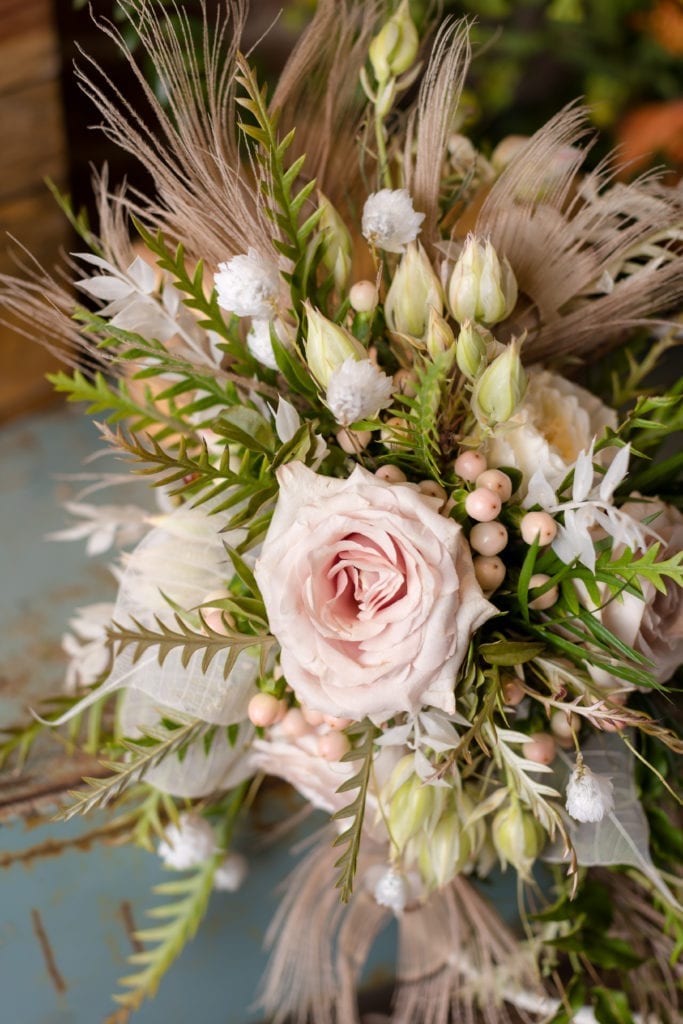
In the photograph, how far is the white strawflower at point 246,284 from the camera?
518 mm

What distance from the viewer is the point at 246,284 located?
0.52m

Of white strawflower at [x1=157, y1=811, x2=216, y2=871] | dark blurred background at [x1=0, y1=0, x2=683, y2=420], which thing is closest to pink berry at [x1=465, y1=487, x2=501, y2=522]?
white strawflower at [x1=157, y1=811, x2=216, y2=871]

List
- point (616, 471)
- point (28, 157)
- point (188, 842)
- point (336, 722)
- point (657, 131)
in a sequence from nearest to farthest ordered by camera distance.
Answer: point (616, 471) < point (336, 722) < point (188, 842) < point (28, 157) < point (657, 131)

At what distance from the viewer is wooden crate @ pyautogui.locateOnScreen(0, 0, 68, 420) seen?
3.31ft

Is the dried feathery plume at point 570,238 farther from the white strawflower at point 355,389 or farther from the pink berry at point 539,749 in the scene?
the pink berry at point 539,749

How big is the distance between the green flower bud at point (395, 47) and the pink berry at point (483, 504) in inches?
11.7

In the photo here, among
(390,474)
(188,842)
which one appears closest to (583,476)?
(390,474)

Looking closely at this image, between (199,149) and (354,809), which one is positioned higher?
(199,149)

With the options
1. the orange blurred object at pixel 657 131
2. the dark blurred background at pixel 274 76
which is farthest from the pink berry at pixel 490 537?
the orange blurred object at pixel 657 131

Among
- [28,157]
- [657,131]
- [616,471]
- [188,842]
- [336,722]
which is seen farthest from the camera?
[657,131]

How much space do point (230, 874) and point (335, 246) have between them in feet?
1.65

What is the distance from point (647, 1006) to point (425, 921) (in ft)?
0.58

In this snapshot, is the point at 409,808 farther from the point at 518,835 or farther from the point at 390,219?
the point at 390,219

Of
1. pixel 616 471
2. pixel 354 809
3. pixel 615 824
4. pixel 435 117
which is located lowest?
pixel 615 824
